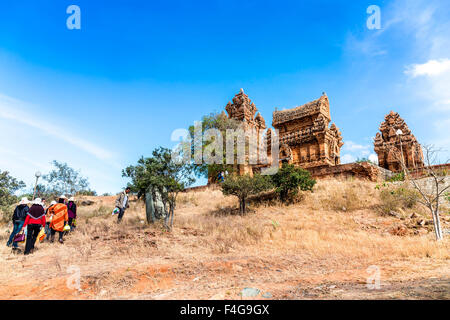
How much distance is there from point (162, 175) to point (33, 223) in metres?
4.56

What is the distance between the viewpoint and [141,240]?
27.6 feet

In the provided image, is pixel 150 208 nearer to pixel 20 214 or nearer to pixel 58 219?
pixel 58 219

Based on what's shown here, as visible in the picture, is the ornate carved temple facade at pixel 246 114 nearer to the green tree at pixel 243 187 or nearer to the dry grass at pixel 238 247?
the green tree at pixel 243 187

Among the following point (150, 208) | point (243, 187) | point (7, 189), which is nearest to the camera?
point (150, 208)

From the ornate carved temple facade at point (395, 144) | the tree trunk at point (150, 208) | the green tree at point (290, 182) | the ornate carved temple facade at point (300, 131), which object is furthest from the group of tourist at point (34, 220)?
the ornate carved temple facade at point (395, 144)

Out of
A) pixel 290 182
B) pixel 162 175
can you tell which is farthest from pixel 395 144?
pixel 162 175

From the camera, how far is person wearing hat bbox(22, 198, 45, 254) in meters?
7.90

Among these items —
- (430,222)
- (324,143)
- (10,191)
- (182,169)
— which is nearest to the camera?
(430,222)

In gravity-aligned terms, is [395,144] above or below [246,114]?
below

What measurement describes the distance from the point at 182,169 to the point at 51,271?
6.18 meters

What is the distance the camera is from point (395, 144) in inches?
884

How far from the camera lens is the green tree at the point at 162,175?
35.4 ft
